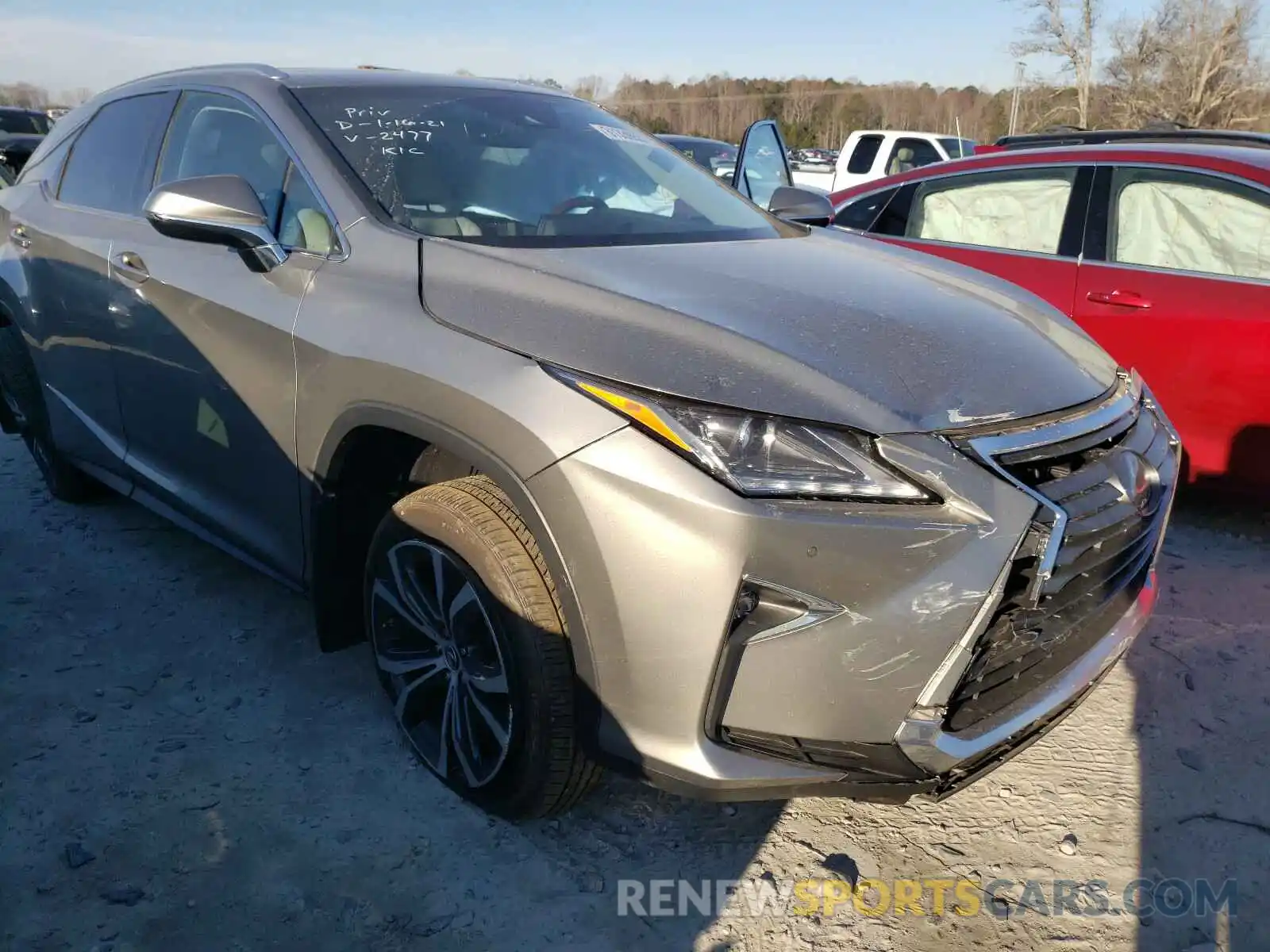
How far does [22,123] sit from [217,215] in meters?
22.6

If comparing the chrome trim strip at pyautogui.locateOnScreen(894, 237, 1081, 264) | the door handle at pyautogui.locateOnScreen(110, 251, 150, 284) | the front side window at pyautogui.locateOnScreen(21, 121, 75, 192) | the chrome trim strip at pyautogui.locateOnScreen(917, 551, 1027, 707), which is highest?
the front side window at pyautogui.locateOnScreen(21, 121, 75, 192)

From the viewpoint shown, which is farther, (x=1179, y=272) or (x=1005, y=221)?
(x=1005, y=221)

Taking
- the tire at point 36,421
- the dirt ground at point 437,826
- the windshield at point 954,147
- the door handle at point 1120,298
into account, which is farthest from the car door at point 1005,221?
the windshield at point 954,147

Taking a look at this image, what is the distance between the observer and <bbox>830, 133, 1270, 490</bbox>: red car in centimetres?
380

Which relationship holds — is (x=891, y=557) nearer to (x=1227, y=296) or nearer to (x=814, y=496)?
(x=814, y=496)

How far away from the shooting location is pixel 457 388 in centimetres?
203

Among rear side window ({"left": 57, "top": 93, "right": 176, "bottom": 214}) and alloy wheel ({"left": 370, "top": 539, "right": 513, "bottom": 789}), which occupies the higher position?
rear side window ({"left": 57, "top": 93, "right": 176, "bottom": 214})

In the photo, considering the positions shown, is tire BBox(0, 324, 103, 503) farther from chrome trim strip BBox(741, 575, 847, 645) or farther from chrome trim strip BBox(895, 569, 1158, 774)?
chrome trim strip BBox(895, 569, 1158, 774)

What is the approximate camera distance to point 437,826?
92.0 inches

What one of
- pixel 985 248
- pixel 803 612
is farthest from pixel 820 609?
pixel 985 248

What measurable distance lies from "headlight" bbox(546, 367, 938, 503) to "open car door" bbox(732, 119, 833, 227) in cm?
205

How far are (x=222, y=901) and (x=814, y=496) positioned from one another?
1525 millimetres

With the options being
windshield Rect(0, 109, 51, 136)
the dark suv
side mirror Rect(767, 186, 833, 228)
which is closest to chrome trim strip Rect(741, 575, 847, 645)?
side mirror Rect(767, 186, 833, 228)
